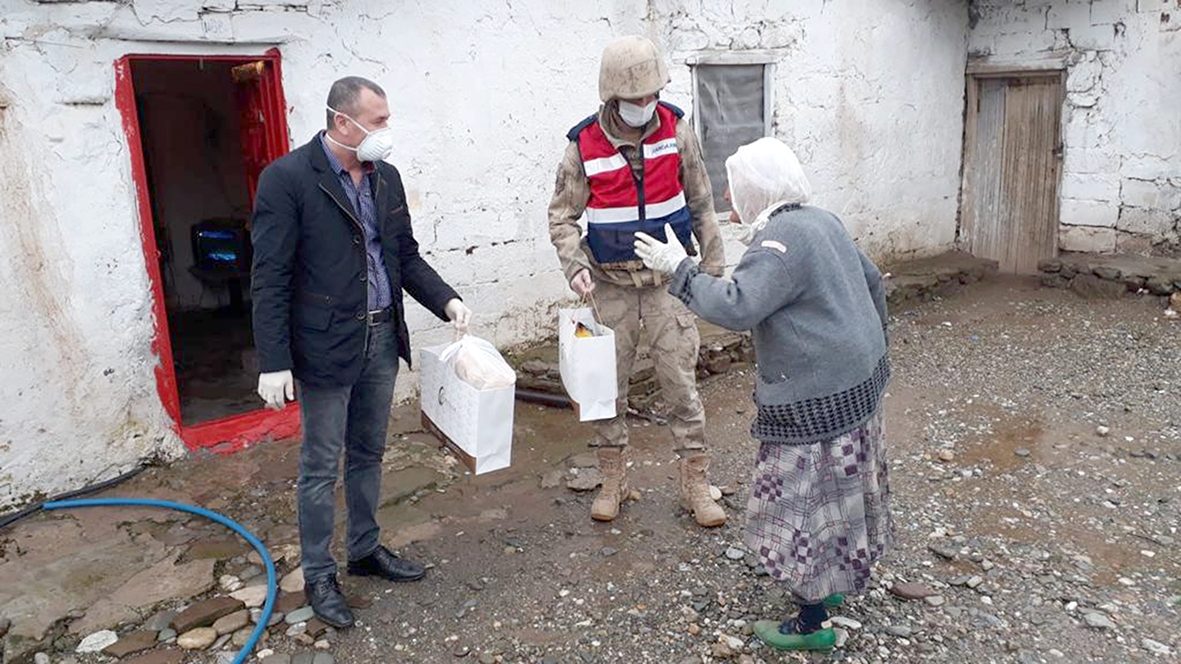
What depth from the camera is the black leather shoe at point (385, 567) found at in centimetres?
377

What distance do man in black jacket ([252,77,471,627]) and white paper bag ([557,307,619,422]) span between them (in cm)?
48

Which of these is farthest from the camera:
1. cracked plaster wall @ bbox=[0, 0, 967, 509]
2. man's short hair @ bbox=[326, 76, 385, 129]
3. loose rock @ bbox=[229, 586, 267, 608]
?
cracked plaster wall @ bbox=[0, 0, 967, 509]

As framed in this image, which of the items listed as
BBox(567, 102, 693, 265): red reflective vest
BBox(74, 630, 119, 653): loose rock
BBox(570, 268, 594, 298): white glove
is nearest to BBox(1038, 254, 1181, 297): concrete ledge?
BBox(567, 102, 693, 265): red reflective vest

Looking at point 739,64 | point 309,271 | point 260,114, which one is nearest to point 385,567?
point 309,271

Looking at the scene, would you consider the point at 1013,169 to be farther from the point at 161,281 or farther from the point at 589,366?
the point at 161,281

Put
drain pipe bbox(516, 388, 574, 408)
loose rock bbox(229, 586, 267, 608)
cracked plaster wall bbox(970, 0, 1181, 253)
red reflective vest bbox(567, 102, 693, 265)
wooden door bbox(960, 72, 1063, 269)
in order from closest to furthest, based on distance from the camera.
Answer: loose rock bbox(229, 586, 267, 608) → red reflective vest bbox(567, 102, 693, 265) → drain pipe bbox(516, 388, 574, 408) → cracked plaster wall bbox(970, 0, 1181, 253) → wooden door bbox(960, 72, 1063, 269)

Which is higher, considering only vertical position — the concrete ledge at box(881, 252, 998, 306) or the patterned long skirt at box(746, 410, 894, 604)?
the patterned long skirt at box(746, 410, 894, 604)

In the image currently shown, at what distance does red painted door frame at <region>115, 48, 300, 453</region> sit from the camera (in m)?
4.56

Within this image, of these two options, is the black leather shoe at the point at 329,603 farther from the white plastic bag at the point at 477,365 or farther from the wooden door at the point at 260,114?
the wooden door at the point at 260,114

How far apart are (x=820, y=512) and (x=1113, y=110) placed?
723cm

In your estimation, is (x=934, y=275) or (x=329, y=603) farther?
(x=934, y=275)

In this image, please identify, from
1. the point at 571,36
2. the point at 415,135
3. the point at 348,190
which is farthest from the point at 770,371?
the point at 571,36

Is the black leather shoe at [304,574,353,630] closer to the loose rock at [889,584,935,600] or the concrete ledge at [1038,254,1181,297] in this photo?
the loose rock at [889,584,935,600]

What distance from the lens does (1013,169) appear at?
9.23 m
